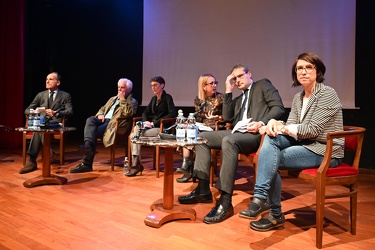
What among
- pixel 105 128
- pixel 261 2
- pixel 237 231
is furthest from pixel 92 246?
pixel 261 2

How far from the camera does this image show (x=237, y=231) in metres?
2.11

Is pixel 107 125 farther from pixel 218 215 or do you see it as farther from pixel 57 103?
pixel 218 215

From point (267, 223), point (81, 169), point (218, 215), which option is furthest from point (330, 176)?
point (81, 169)

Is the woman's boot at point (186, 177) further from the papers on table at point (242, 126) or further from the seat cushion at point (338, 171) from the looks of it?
the seat cushion at point (338, 171)

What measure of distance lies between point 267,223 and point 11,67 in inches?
195

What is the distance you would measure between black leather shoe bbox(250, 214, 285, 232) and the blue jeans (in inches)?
1.5

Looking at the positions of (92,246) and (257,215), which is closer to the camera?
(92,246)

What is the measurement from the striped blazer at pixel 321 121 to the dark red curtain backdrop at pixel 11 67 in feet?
16.1

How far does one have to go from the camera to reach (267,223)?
2.13 m

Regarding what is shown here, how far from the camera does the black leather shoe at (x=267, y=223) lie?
6.93 ft

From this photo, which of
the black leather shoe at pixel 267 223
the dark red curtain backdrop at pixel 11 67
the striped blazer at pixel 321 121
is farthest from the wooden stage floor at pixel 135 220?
the dark red curtain backdrop at pixel 11 67

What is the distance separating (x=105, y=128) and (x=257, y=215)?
2397 mm

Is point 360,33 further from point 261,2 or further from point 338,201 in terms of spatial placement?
point 338,201

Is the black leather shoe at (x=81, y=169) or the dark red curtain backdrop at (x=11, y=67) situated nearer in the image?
the black leather shoe at (x=81, y=169)
